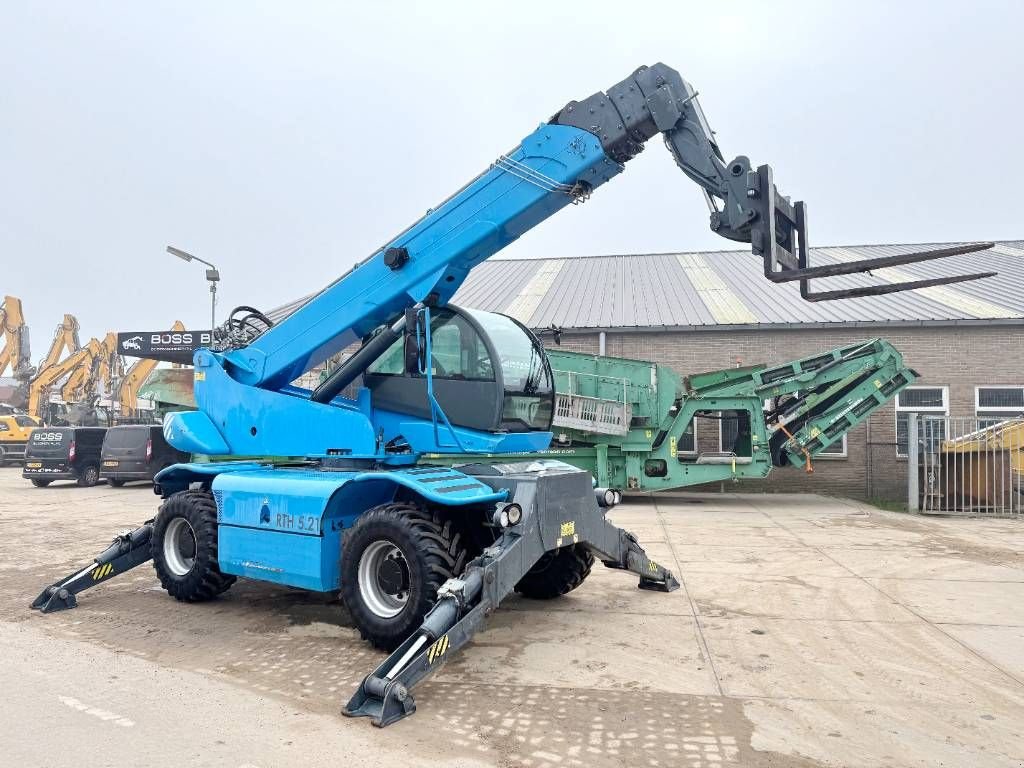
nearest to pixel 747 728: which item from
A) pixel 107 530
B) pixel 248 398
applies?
pixel 248 398

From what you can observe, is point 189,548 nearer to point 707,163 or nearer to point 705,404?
point 707,163

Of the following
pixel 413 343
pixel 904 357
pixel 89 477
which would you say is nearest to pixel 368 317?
pixel 413 343

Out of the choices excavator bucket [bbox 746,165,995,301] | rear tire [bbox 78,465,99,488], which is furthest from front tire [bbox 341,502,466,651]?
rear tire [bbox 78,465,99,488]

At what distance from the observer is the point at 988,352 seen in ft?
58.5

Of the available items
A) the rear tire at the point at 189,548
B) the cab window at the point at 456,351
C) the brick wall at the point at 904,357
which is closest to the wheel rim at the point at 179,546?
the rear tire at the point at 189,548

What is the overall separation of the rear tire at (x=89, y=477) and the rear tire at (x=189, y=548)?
1544 centimetres

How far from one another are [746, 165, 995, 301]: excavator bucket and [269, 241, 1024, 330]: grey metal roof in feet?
44.0

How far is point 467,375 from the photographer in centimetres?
587

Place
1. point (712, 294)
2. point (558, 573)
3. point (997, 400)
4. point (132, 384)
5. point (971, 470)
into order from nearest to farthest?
point (558, 573) → point (971, 470) → point (997, 400) → point (712, 294) → point (132, 384)

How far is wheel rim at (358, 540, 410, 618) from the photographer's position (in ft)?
17.6

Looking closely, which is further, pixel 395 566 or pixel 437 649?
pixel 395 566

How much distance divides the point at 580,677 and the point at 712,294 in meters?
18.2

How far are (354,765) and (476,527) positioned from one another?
2.38 meters

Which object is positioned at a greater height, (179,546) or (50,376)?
(50,376)
